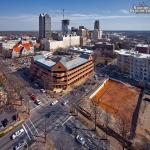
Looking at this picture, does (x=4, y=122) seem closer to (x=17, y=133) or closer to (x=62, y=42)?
(x=17, y=133)

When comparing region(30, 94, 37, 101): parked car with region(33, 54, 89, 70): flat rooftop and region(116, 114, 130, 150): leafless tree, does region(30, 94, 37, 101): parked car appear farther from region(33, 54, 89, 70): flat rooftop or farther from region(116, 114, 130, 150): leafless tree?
region(116, 114, 130, 150): leafless tree

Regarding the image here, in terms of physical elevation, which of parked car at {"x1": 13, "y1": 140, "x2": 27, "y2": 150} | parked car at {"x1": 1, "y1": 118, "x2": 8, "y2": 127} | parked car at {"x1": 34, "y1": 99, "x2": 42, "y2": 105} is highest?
parked car at {"x1": 34, "y1": 99, "x2": 42, "y2": 105}

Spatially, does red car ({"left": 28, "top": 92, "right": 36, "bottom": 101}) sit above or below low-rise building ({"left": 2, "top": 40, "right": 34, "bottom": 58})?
below

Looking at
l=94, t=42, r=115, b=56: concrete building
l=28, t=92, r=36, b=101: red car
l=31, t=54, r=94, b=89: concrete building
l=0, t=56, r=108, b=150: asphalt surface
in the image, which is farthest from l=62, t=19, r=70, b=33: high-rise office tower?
l=0, t=56, r=108, b=150: asphalt surface

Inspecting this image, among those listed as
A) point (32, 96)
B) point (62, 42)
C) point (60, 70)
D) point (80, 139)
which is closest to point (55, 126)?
point (80, 139)

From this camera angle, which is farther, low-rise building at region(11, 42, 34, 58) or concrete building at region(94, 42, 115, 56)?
concrete building at region(94, 42, 115, 56)

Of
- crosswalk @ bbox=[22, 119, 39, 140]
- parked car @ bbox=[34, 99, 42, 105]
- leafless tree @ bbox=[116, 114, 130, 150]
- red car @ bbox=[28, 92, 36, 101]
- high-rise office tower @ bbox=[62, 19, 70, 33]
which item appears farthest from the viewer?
high-rise office tower @ bbox=[62, 19, 70, 33]

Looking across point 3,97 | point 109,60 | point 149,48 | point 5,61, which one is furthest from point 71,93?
point 149,48

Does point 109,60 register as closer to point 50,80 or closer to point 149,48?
point 149,48
